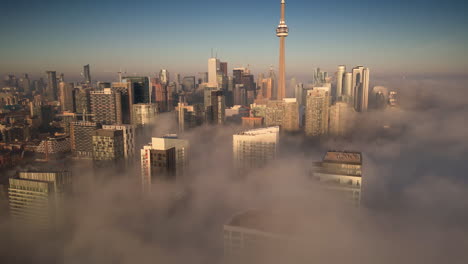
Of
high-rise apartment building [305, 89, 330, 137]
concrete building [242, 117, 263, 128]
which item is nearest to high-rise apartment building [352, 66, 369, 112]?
high-rise apartment building [305, 89, 330, 137]

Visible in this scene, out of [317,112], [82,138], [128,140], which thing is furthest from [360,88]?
[82,138]

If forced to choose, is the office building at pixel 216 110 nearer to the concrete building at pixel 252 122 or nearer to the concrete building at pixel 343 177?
the concrete building at pixel 252 122

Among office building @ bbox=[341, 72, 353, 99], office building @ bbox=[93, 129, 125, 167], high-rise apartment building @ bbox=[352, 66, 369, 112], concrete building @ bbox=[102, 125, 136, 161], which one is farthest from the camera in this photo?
office building @ bbox=[341, 72, 353, 99]

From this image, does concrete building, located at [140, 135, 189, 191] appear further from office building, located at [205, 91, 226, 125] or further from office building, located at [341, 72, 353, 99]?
office building, located at [341, 72, 353, 99]

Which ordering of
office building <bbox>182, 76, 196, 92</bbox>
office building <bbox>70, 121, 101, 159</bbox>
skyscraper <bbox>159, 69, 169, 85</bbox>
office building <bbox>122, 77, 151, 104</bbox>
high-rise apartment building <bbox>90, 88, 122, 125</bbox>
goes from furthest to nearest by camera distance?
office building <bbox>182, 76, 196, 92</bbox>
skyscraper <bbox>159, 69, 169, 85</bbox>
office building <bbox>122, 77, 151, 104</bbox>
high-rise apartment building <bbox>90, 88, 122, 125</bbox>
office building <bbox>70, 121, 101, 159</bbox>

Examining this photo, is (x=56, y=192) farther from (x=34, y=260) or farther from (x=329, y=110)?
(x=329, y=110)

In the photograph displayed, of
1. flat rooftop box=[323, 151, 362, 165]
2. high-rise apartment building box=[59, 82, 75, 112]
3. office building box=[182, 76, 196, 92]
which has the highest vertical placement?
office building box=[182, 76, 196, 92]

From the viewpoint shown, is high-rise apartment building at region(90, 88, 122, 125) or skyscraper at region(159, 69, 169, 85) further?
skyscraper at region(159, 69, 169, 85)

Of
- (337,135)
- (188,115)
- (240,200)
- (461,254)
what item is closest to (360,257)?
(461,254)
